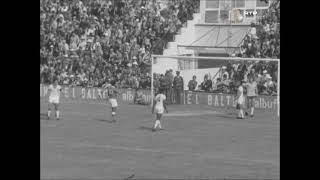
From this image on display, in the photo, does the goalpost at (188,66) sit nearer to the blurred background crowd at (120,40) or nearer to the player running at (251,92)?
the blurred background crowd at (120,40)

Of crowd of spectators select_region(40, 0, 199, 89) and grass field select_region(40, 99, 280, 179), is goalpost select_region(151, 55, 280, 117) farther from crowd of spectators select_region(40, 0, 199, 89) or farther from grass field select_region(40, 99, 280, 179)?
grass field select_region(40, 99, 280, 179)

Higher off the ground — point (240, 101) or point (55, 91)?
point (55, 91)

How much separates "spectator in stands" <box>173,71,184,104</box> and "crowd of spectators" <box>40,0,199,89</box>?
337cm

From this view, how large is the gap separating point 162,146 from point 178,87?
12.6 meters

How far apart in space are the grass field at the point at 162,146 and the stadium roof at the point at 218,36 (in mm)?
8627

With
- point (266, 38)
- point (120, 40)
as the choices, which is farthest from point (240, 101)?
point (120, 40)

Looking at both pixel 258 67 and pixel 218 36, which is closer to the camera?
pixel 258 67

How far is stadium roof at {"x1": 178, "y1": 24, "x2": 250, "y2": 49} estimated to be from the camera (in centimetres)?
3862

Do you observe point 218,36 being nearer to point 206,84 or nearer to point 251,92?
point 206,84

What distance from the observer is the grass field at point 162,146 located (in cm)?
1658

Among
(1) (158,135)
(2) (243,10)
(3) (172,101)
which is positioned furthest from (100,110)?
(2) (243,10)

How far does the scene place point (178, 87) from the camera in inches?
1305

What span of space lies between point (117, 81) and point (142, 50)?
2.76m
